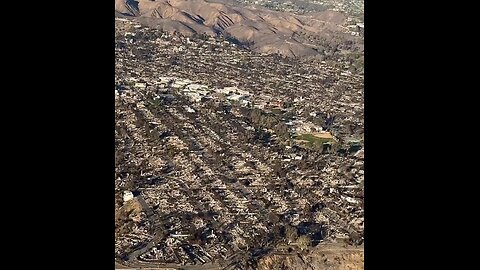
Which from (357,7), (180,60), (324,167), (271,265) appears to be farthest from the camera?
(357,7)

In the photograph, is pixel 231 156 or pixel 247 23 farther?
pixel 247 23

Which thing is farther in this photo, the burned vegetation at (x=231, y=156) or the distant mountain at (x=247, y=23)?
the distant mountain at (x=247, y=23)

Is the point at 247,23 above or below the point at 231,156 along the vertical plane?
above

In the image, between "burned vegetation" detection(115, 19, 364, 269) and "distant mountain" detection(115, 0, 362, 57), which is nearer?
"burned vegetation" detection(115, 19, 364, 269)

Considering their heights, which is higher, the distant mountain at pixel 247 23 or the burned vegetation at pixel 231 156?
the distant mountain at pixel 247 23

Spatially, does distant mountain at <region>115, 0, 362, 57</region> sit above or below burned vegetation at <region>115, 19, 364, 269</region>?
above
